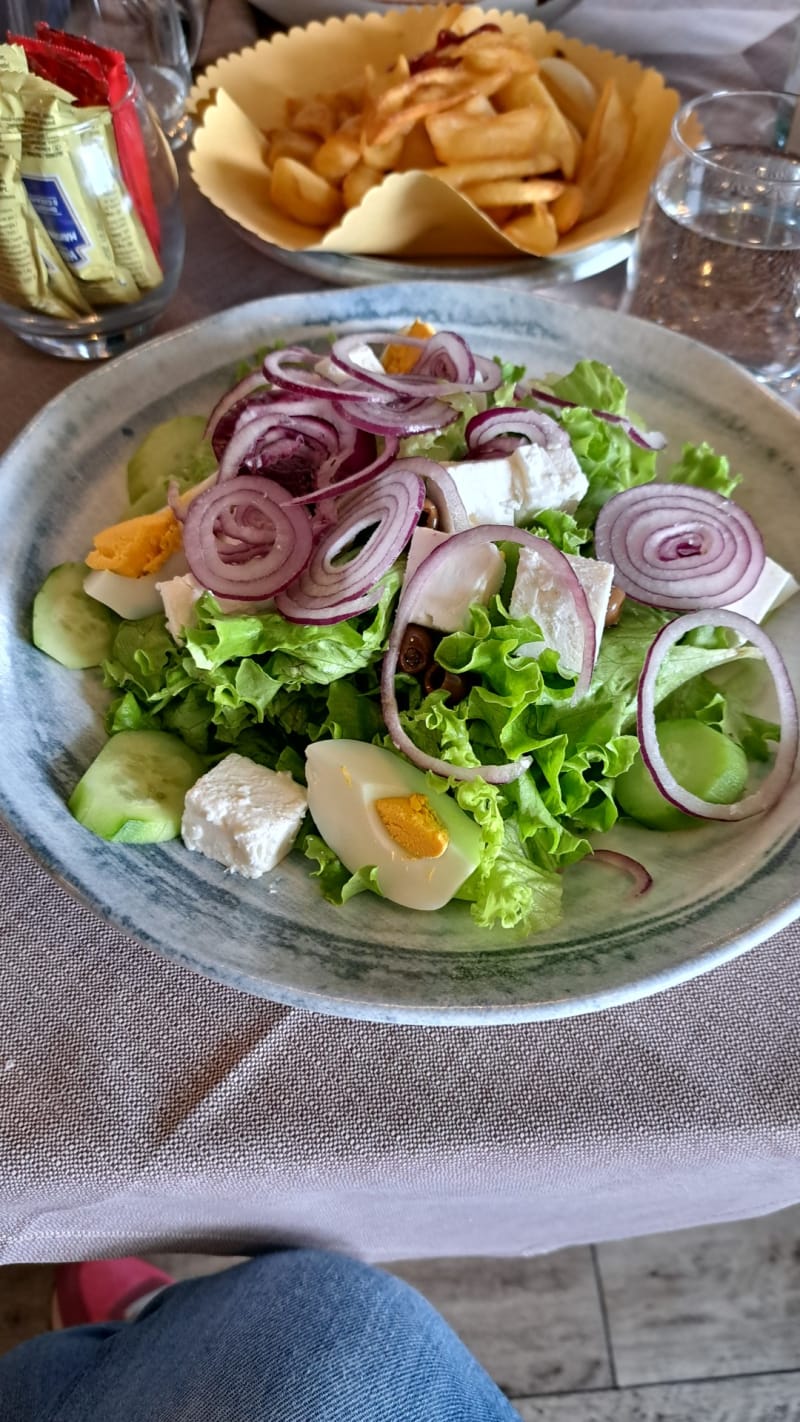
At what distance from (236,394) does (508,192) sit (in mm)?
473

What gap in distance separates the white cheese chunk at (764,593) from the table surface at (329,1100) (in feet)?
1.02

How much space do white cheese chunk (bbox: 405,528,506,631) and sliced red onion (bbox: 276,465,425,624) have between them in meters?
0.02

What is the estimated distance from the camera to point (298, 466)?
41.8 inches

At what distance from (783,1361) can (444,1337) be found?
0.79m

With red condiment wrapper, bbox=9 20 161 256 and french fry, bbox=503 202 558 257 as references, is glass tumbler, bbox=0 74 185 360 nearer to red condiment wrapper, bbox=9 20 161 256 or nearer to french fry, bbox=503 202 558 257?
red condiment wrapper, bbox=9 20 161 256

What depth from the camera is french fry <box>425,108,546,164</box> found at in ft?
A: 4.18

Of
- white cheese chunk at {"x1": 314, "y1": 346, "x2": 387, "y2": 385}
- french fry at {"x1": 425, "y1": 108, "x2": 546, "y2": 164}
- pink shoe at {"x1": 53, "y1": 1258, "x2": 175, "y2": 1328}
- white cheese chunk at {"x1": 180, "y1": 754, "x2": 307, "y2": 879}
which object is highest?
french fry at {"x1": 425, "y1": 108, "x2": 546, "y2": 164}

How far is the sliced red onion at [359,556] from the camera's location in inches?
36.3

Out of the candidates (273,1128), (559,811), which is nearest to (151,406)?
(559,811)

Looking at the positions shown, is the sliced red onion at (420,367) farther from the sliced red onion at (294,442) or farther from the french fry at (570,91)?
the french fry at (570,91)

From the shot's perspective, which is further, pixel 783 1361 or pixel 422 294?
pixel 783 1361

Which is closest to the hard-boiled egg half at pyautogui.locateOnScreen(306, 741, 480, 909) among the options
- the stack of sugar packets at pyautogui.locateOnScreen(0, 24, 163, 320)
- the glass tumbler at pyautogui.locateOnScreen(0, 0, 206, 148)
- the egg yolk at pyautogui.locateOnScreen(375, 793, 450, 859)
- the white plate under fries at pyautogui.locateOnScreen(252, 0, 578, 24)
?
the egg yolk at pyautogui.locateOnScreen(375, 793, 450, 859)

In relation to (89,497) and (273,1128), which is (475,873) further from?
(89,497)

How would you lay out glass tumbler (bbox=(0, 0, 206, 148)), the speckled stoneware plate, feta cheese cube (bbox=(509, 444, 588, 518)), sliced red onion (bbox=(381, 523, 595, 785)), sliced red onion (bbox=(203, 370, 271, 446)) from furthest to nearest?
glass tumbler (bbox=(0, 0, 206, 148)) → sliced red onion (bbox=(203, 370, 271, 446)) → feta cheese cube (bbox=(509, 444, 588, 518)) → sliced red onion (bbox=(381, 523, 595, 785)) → the speckled stoneware plate
